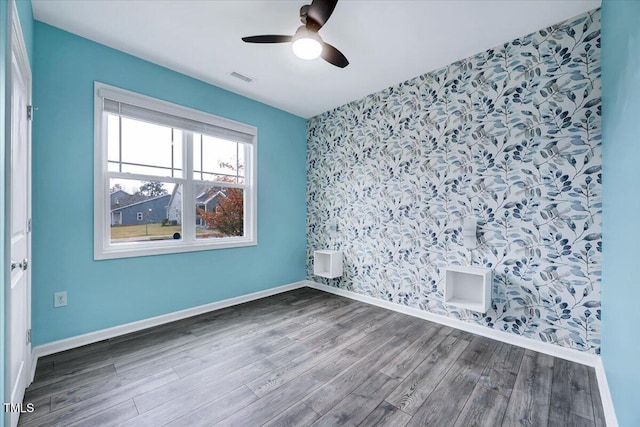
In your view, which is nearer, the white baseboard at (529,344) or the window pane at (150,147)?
the white baseboard at (529,344)

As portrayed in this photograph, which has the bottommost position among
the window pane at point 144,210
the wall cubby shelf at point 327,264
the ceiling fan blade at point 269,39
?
the wall cubby shelf at point 327,264

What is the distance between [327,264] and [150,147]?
2.69 m

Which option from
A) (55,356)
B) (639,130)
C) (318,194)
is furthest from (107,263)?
(639,130)

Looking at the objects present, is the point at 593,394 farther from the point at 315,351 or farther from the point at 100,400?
the point at 100,400

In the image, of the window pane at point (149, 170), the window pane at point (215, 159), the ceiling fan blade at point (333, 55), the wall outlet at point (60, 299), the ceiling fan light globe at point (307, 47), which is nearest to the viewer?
the ceiling fan light globe at point (307, 47)

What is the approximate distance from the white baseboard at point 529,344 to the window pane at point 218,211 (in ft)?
6.48

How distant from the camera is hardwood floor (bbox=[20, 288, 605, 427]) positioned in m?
1.59

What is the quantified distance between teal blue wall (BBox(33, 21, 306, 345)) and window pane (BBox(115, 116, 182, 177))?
294 millimetres

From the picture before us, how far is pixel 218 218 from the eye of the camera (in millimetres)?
3473

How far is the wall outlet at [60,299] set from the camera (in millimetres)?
2264

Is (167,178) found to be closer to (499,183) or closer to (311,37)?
(311,37)

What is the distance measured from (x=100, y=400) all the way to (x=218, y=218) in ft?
6.83

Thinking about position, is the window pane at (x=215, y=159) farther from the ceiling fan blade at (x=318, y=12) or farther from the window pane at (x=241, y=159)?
the ceiling fan blade at (x=318, y=12)

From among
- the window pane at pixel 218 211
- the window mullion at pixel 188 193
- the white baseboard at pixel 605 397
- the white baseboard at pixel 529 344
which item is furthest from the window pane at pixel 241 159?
the white baseboard at pixel 605 397
